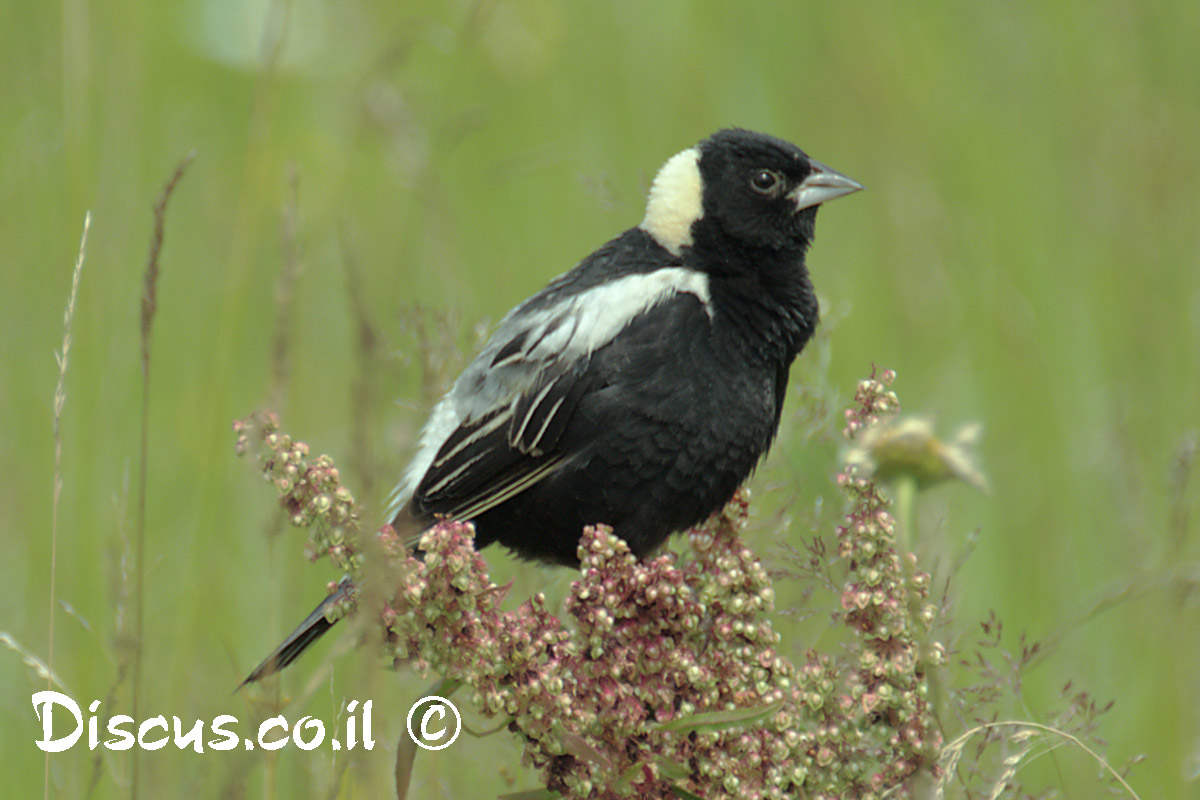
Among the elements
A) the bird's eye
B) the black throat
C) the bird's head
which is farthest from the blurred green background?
the bird's eye

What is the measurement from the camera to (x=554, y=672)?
1.78 metres

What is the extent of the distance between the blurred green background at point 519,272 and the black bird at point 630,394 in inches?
4.8

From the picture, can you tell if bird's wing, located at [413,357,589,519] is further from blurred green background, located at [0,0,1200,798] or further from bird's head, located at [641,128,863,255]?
bird's head, located at [641,128,863,255]

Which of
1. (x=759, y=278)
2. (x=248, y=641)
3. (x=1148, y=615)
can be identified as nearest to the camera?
(x=1148, y=615)

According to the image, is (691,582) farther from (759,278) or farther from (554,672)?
(759,278)

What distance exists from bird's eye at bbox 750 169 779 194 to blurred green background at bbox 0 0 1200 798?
33 cm

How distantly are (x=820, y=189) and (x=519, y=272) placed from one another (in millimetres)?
1475

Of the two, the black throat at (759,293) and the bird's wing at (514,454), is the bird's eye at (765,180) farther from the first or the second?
the bird's wing at (514,454)

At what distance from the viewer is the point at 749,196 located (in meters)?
2.86

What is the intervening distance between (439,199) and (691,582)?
105cm

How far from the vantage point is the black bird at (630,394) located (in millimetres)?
2525

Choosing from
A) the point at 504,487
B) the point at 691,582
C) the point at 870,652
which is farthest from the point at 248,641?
the point at 870,652

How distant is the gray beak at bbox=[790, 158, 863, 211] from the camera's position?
9.39ft

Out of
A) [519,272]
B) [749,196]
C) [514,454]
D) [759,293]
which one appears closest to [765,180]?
[749,196]
